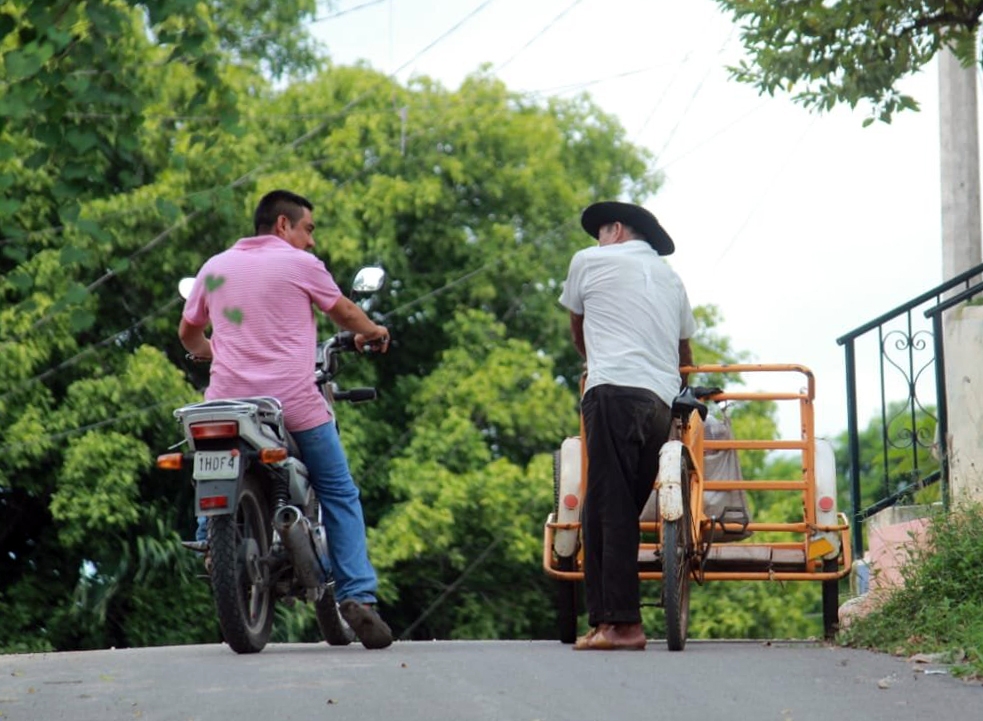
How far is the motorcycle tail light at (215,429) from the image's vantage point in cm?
742

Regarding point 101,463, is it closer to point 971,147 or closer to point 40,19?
point 971,147

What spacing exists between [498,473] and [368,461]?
1814mm

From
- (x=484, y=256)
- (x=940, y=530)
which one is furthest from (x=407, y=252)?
(x=940, y=530)

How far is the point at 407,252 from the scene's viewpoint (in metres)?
27.9

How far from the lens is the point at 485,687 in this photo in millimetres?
6488

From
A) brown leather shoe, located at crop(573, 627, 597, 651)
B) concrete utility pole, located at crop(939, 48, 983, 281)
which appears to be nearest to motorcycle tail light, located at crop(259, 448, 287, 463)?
brown leather shoe, located at crop(573, 627, 597, 651)

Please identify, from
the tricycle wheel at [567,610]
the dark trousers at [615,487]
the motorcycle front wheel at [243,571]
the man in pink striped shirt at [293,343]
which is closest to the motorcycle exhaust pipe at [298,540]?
the motorcycle front wheel at [243,571]

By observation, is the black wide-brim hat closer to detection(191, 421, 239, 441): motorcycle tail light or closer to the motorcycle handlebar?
the motorcycle handlebar

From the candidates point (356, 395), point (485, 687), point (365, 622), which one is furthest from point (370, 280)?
point (485, 687)

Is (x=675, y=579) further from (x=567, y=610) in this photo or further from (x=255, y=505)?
(x=255, y=505)

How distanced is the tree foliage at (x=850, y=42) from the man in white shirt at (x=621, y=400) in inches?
170

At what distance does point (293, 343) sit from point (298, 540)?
0.80 meters

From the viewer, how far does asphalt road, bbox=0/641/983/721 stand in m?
5.84

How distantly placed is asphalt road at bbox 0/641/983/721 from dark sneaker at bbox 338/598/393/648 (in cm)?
8
